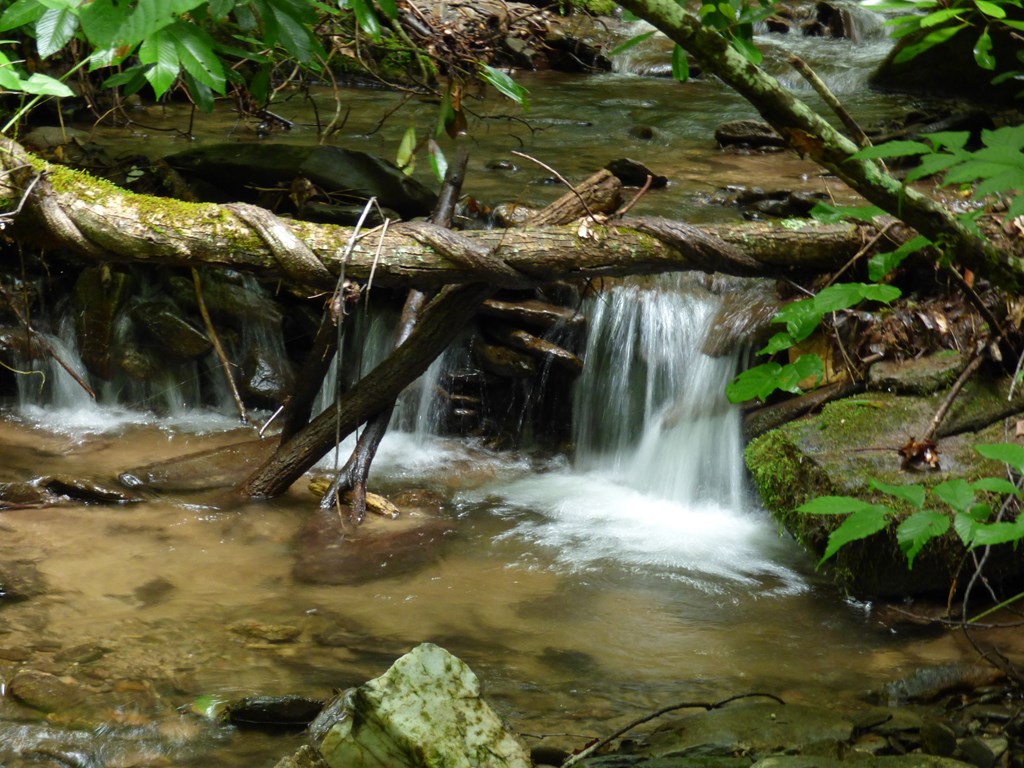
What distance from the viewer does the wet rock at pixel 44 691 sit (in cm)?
314

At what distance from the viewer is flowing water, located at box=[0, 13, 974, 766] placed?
11.2 feet

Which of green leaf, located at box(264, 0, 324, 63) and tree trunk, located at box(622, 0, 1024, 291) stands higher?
green leaf, located at box(264, 0, 324, 63)

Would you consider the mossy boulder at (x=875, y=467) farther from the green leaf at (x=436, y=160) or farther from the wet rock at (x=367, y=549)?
the green leaf at (x=436, y=160)

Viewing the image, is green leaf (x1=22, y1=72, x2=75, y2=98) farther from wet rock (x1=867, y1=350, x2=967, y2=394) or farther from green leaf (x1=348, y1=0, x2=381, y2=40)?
wet rock (x1=867, y1=350, x2=967, y2=394)

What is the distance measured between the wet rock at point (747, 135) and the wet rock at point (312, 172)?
366cm

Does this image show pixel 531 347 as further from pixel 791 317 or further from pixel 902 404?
pixel 791 317

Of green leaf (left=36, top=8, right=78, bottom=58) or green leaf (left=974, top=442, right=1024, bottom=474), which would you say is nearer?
green leaf (left=974, top=442, right=1024, bottom=474)

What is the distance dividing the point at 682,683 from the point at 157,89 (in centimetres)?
244

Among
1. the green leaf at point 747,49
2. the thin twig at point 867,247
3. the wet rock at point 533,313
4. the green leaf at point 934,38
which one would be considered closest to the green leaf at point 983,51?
the green leaf at point 934,38

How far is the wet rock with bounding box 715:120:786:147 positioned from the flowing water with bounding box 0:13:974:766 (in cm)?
234

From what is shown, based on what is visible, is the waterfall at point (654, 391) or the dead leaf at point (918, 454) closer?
the dead leaf at point (918, 454)

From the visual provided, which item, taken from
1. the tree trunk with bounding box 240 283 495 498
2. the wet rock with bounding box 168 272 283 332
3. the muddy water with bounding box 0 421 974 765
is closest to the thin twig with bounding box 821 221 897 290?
the muddy water with bounding box 0 421 974 765

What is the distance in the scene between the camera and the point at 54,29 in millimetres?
2922

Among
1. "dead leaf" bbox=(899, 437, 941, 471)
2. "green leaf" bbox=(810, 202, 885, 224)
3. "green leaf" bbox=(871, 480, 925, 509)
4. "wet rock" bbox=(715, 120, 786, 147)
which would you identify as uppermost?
"green leaf" bbox=(810, 202, 885, 224)
